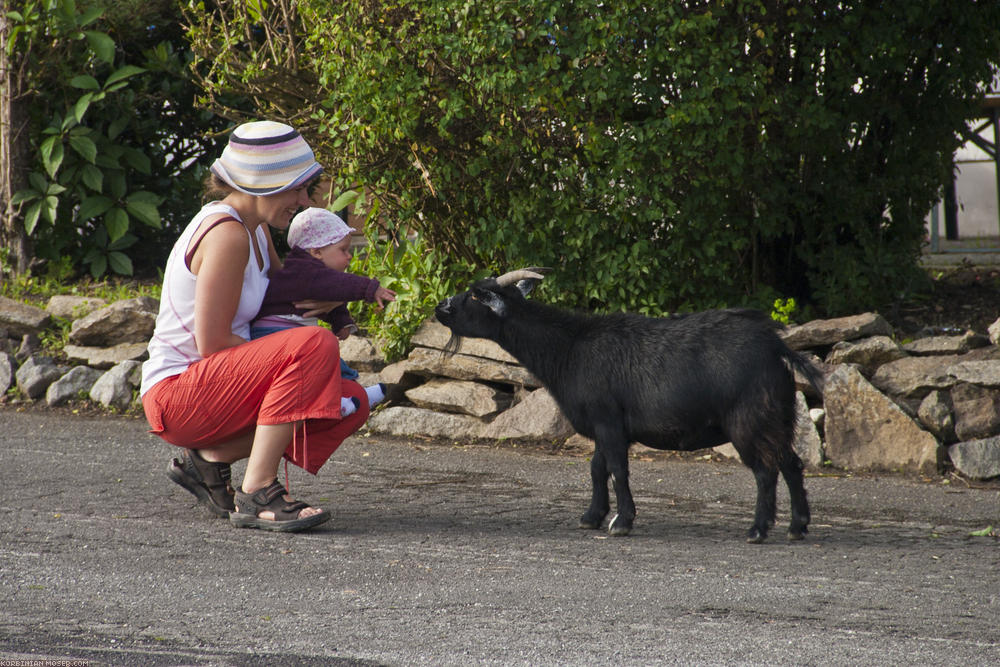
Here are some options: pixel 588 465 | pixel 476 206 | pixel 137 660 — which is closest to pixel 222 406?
pixel 137 660

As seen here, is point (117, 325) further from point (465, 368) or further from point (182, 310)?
point (182, 310)

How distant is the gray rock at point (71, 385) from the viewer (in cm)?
837

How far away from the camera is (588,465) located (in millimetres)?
6715

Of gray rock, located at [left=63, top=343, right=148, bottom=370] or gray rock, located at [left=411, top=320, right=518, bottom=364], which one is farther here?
gray rock, located at [left=63, top=343, right=148, bottom=370]

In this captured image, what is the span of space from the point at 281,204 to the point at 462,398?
2855 millimetres

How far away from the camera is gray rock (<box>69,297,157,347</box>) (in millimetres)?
8648

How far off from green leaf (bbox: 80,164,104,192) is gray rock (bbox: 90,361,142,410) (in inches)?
82.6

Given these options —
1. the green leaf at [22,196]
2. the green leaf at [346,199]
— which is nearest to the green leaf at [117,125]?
the green leaf at [22,196]

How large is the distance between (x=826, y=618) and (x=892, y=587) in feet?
1.77

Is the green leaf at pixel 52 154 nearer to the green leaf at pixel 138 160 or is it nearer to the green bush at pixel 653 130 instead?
the green leaf at pixel 138 160

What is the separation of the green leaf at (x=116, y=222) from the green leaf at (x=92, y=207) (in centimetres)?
7

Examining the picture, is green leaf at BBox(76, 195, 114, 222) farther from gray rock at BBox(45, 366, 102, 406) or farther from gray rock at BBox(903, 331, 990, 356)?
gray rock at BBox(903, 331, 990, 356)

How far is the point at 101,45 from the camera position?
31.0 feet

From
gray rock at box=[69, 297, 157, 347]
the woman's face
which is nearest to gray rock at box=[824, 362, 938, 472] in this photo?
the woman's face
